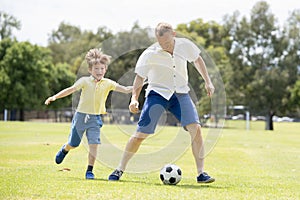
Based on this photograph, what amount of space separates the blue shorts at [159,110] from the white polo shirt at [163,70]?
85 mm

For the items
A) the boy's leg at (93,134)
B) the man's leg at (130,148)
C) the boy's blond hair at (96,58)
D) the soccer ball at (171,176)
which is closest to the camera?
the soccer ball at (171,176)

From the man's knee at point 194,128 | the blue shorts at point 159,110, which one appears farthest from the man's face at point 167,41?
the man's knee at point 194,128

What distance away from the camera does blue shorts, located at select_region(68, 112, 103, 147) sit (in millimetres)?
7898

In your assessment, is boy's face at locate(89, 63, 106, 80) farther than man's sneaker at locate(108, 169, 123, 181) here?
Yes

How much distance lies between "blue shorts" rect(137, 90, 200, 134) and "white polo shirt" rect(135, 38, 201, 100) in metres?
0.09

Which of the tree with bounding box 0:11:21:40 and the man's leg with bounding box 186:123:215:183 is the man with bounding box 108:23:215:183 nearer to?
the man's leg with bounding box 186:123:215:183

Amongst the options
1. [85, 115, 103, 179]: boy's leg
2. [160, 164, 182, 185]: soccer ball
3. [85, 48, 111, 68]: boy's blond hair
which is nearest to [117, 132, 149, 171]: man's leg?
[160, 164, 182, 185]: soccer ball

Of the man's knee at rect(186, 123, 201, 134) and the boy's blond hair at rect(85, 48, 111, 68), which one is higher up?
the boy's blond hair at rect(85, 48, 111, 68)

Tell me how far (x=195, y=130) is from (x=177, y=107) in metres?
0.38

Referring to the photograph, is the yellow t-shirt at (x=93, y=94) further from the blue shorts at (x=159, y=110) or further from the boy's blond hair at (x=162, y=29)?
the boy's blond hair at (x=162, y=29)

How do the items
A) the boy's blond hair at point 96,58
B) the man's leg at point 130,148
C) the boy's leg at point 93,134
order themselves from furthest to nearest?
1. the boy's blond hair at point 96,58
2. the boy's leg at point 93,134
3. the man's leg at point 130,148

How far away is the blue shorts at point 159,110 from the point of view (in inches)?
279

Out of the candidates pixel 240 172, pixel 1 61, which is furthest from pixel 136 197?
pixel 1 61

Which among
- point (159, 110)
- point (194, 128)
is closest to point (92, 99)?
point (159, 110)
